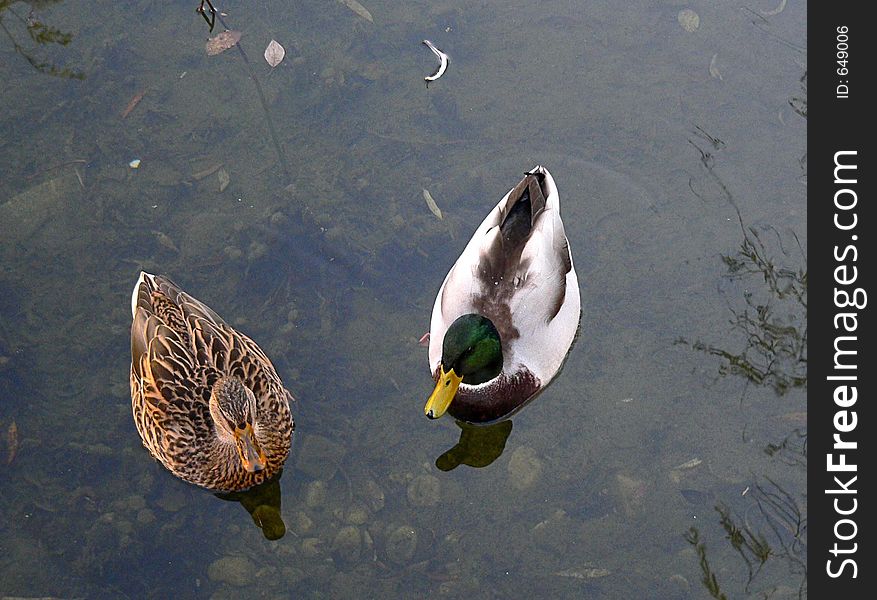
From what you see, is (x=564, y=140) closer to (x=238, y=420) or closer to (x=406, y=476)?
(x=406, y=476)

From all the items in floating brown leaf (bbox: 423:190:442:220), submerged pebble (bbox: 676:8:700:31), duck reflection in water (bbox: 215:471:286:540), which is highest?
submerged pebble (bbox: 676:8:700:31)

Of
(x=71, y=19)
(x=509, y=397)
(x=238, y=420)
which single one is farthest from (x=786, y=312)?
(x=71, y=19)

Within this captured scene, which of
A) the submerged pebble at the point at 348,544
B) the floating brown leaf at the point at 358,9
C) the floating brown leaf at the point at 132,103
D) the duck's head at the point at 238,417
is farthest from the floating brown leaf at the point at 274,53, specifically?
the submerged pebble at the point at 348,544

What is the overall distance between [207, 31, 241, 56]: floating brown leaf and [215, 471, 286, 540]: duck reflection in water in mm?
3138

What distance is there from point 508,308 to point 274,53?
2.66 m

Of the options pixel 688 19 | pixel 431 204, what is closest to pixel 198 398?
pixel 431 204

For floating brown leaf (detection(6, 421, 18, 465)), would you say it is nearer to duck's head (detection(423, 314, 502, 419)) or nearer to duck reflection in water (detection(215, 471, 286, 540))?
duck reflection in water (detection(215, 471, 286, 540))

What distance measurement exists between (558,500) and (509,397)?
0.63m

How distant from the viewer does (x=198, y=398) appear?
15.6ft

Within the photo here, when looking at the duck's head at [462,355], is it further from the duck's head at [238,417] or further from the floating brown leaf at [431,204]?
the floating brown leaf at [431,204]

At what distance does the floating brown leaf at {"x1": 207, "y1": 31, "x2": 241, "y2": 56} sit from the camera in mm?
6711

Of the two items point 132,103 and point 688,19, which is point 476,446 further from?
point 688,19

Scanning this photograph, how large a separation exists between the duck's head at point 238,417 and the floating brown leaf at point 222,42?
289cm

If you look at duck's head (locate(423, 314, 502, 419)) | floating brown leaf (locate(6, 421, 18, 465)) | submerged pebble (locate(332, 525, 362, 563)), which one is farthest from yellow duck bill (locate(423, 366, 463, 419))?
floating brown leaf (locate(6, 421, 18, 465))
